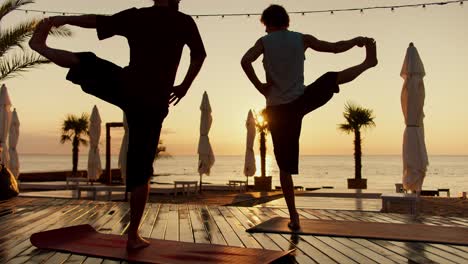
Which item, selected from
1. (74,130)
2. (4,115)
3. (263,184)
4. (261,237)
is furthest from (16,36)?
(74,130)

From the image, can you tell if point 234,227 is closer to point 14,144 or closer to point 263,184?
point 14,144

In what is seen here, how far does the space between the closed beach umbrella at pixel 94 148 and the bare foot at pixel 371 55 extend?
40.9ft

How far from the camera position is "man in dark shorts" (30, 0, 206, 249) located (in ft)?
9.58

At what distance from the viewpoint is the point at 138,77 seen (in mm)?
2967

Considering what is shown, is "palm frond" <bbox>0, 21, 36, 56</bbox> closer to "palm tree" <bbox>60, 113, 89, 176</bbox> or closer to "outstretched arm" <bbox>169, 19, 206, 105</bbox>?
"outstretched arm" <bbox>169, 19, 206, 105</bbox>

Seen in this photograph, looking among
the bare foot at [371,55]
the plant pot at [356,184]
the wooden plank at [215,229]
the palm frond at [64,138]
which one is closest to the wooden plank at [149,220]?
the wooden plank at [215,229]

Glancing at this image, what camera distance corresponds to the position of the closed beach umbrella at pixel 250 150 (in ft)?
60.2

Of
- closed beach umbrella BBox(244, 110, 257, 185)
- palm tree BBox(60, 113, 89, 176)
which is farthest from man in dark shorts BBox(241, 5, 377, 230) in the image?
palm tree BBox(60, 113, 89, 176)

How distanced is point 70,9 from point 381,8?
322 inches

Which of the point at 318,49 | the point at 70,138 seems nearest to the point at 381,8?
the point at 318,49

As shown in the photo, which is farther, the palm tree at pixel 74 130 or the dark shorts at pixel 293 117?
the palm tree at pixel 74 130

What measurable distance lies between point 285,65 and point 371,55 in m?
0.67

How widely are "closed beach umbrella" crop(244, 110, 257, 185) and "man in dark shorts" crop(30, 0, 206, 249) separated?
1530cm

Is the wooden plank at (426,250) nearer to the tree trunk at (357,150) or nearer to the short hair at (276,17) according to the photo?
the short hair at (276,17)
